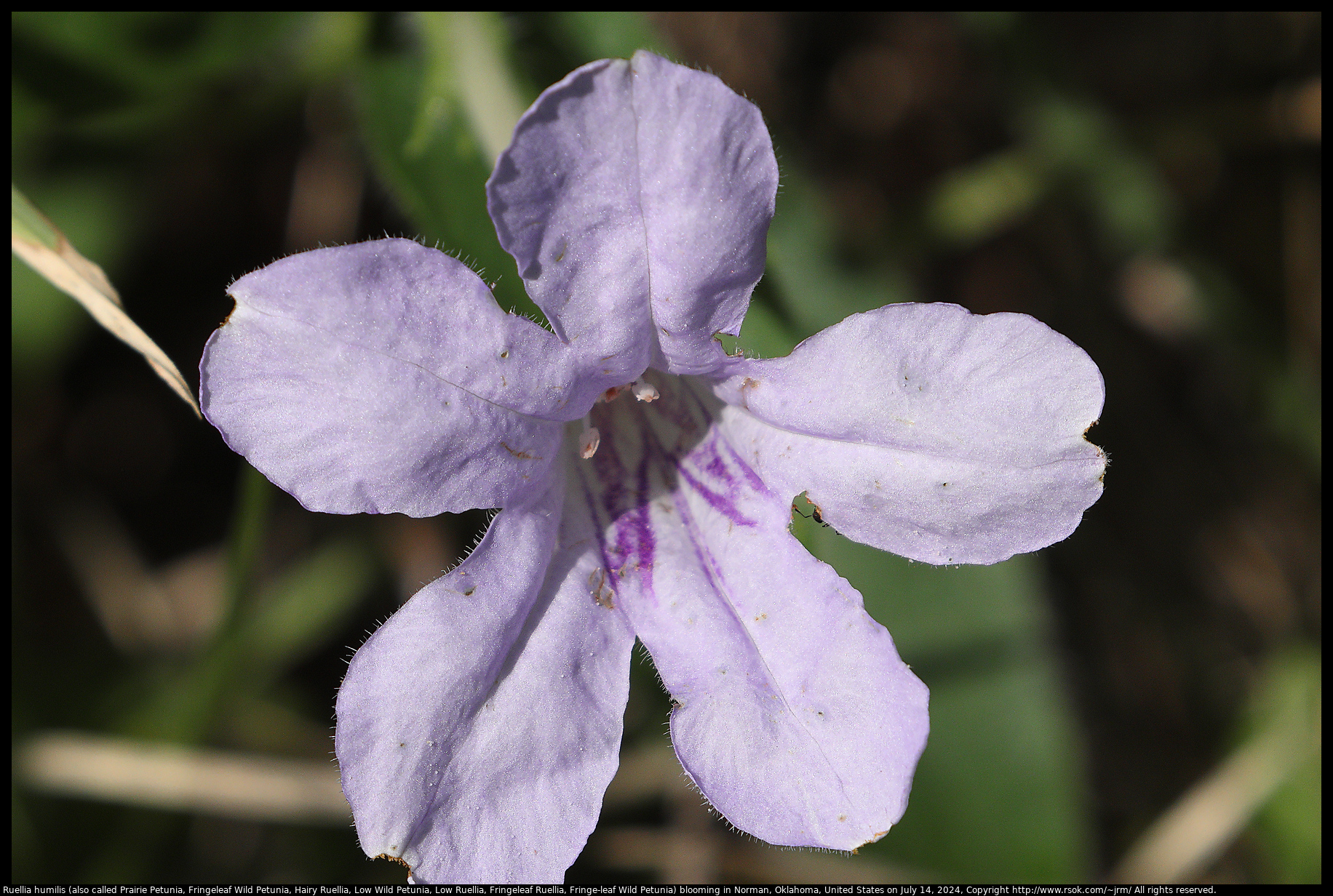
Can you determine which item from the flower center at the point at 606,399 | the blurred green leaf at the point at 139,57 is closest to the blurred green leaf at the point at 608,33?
the blurred green leaf at the point at 139,57

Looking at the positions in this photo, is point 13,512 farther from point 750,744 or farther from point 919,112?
point 919,112

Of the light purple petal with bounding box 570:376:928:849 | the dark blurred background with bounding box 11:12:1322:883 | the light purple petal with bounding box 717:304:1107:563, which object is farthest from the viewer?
the dark blurred background with bounding box 11:12:1322:883

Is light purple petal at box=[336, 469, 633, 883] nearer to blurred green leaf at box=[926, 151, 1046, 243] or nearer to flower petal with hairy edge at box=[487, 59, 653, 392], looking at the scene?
flower petal with hairy edge at box=[487, 59, 653, 392]

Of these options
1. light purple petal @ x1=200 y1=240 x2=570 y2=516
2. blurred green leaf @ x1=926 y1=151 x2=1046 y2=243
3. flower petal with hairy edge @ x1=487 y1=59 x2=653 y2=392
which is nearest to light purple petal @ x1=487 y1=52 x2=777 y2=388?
flower petal with hairy edge @ x1=487 y1=59 x2=653 y2=392

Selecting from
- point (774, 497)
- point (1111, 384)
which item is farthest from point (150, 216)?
point (1111, 384)

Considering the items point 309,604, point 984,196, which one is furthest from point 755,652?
point 984,196

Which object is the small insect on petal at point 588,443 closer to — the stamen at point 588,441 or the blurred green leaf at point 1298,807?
the stamen at point 588,441

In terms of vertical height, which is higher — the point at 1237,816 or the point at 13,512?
the point at 13,512
